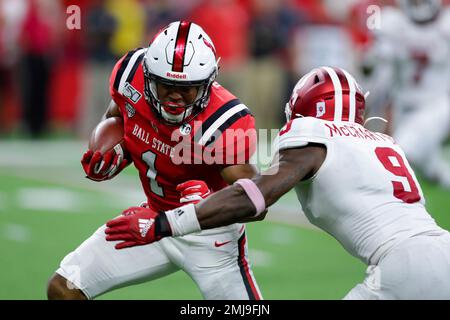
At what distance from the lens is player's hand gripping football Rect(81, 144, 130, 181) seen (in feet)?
15.3

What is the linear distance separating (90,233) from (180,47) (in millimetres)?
3992

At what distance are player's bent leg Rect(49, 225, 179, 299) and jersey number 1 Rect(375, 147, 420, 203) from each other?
128 cm

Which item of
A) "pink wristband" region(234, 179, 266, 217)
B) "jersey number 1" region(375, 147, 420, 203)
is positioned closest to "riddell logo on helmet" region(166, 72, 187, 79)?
"pink wristband" region(234, 179, 266, 217)

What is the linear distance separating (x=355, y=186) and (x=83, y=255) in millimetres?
1494

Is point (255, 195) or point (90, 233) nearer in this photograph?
point (255, 195)

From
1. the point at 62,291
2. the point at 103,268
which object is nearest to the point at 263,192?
the point at 103,268

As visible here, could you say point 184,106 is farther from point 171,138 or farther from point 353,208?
point 353,208

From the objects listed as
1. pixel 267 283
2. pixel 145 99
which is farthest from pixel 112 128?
pixel 267 283

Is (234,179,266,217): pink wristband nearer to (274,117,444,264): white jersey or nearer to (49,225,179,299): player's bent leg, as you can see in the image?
(274,117,444,264): white jersey

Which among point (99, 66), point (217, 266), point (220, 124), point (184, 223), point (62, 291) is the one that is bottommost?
point (99, 66)

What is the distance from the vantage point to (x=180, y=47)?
454 centimetres

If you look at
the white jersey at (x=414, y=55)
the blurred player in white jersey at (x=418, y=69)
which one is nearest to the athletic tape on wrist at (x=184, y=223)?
the blurred player in white jersey at (x=418, y=69)

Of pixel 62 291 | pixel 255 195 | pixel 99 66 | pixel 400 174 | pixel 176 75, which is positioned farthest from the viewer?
pixel 99 66

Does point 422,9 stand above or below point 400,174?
above
